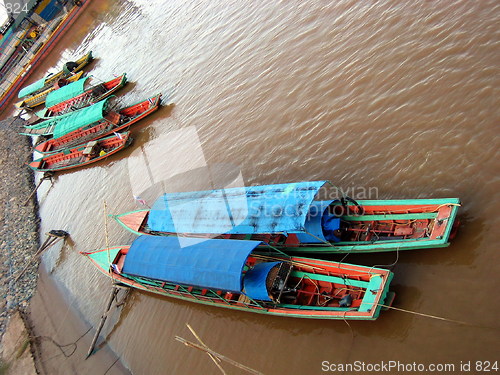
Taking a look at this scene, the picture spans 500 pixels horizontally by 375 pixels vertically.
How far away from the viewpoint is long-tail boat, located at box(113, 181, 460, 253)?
1028 cm

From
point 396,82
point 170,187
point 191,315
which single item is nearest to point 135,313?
point 191,315

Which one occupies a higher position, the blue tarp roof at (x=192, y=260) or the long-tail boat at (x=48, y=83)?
the long-tail boat at (x=48, y=83)

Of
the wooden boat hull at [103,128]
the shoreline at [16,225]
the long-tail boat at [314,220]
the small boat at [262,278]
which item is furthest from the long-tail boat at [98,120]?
the small boat at [262,278]

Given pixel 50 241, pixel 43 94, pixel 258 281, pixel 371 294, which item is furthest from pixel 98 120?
pixel 371 294

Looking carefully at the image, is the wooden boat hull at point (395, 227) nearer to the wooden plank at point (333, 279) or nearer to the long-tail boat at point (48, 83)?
the wooden plank at point (333, 279)

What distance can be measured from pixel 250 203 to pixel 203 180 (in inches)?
222

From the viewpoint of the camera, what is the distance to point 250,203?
493 inches

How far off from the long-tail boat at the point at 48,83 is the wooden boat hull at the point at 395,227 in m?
29.4

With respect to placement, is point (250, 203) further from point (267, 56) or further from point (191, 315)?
point (267, 56)

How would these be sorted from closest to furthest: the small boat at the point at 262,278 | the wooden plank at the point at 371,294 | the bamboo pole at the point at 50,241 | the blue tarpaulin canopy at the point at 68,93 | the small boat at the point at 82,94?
the wooden plank at the point at 371,294 < the small boat at the point at 262,278 < the bamboo pole at the point at 50,241 < the small boat at the point at 82,94 < the blue tarpaulin canopy at the point at 68,93

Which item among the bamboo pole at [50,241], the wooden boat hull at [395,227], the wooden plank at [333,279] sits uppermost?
the bamboo pole at [50,241]

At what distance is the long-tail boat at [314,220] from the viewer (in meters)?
10.3

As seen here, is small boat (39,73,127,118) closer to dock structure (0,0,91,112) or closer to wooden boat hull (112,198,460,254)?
dock structure (0,0,91,112)

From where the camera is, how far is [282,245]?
495 inches
